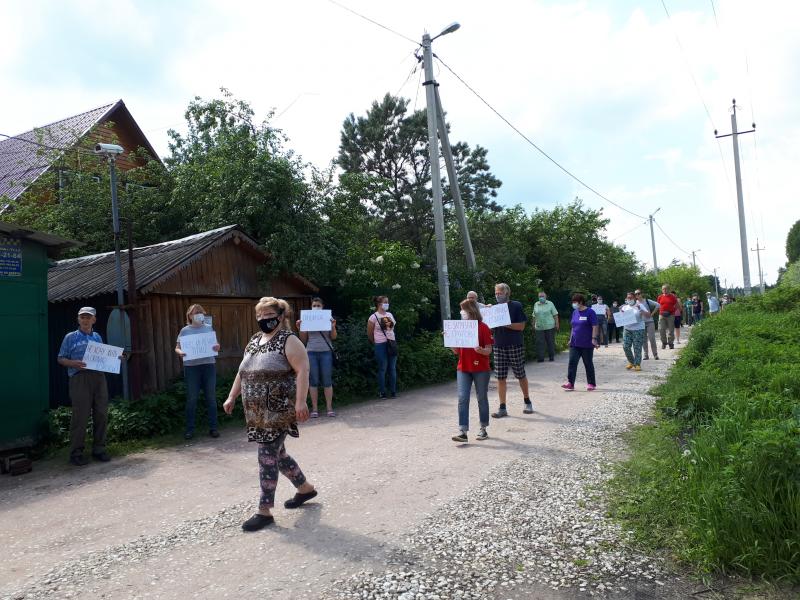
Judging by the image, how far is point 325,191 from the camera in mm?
14312

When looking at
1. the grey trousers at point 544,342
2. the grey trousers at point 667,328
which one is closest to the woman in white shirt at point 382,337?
the grey trousers at point 544,342

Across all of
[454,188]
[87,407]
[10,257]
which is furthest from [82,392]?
[454,188]

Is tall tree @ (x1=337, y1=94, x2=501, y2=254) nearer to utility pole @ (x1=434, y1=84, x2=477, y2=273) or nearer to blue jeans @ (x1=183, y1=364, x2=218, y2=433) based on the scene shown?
utility pole @ (x1=434, y1=84, x2=477, y2=273)

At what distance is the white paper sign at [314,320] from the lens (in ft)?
31.1

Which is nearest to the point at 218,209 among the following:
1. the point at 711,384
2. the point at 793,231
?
the point at 711,384

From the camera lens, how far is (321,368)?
9.63 meters

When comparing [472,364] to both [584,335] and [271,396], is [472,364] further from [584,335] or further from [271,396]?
[584,335]

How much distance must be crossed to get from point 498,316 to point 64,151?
15.9 m

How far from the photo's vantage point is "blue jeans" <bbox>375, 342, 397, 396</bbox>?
34.7 feet

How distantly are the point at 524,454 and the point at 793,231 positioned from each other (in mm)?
66863

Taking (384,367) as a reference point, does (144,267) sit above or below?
above

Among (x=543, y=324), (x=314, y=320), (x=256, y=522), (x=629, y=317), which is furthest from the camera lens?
(x=543, y=324)

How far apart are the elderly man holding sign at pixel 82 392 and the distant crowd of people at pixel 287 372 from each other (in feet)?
0.04

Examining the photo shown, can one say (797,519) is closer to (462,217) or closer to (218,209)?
(218,209)
